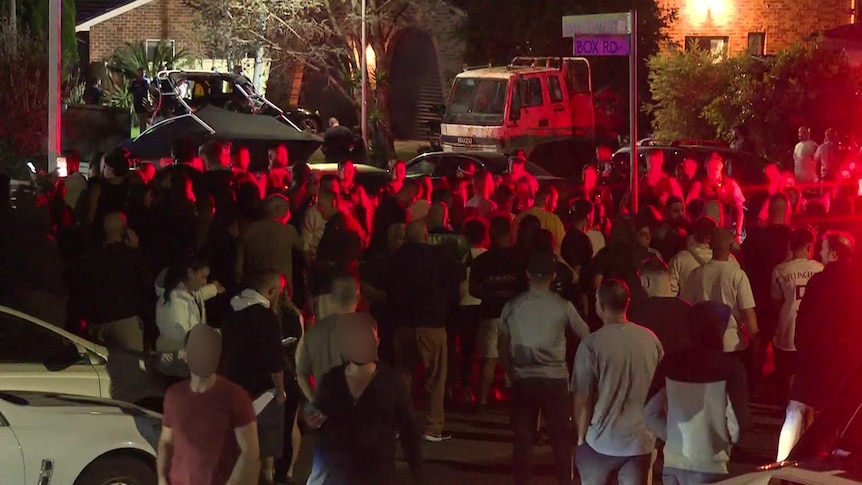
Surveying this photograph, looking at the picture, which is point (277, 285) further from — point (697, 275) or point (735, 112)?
point (735, 112)

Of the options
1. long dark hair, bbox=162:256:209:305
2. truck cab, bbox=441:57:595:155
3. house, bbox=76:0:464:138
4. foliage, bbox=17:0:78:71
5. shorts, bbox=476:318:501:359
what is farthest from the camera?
house, bbox=76:0:464:138

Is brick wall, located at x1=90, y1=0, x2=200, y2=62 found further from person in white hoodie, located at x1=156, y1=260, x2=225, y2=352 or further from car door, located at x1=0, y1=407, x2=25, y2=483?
car door, located at x1=0, y1=407, x2=25, y2=483

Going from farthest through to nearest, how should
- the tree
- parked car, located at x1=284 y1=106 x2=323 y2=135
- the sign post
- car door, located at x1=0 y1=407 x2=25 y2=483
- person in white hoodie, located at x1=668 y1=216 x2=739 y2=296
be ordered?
the tree → parked car, located at x1=284 y1=106 x2=323 y2=135 → the sign post → person in white hoodie, located at x1=668 y1=216 x2=739 y2=296 → car door, located at x1=0 y1=407 x2=25 y2=483

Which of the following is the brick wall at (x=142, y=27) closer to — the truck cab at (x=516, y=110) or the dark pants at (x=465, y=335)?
the truck cab at (x=516, y=110)

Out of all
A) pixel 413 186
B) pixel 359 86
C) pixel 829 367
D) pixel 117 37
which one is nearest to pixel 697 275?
pixel 829 367

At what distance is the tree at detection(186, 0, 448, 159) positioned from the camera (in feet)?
134

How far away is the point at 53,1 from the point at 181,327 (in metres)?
10.9

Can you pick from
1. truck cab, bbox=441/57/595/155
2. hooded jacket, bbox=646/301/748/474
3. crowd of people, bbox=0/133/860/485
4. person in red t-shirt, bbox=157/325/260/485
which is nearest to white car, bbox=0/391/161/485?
crowd of people, bbox=0/133/860/485

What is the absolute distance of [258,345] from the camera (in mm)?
8031

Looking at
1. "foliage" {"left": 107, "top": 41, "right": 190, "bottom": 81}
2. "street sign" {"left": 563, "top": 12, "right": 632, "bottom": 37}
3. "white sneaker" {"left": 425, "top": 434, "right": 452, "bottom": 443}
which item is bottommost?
"white sneaker" {"left": 425, "top": 434, "right": 452, "bottom": 443}

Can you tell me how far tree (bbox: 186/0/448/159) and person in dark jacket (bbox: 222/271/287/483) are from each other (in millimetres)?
31780

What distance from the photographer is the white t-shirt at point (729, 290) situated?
31.4 ft

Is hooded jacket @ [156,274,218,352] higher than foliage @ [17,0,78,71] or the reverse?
the reverse

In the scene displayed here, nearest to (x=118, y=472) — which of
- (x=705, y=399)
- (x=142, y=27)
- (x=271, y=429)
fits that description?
(x=271, y=429)
